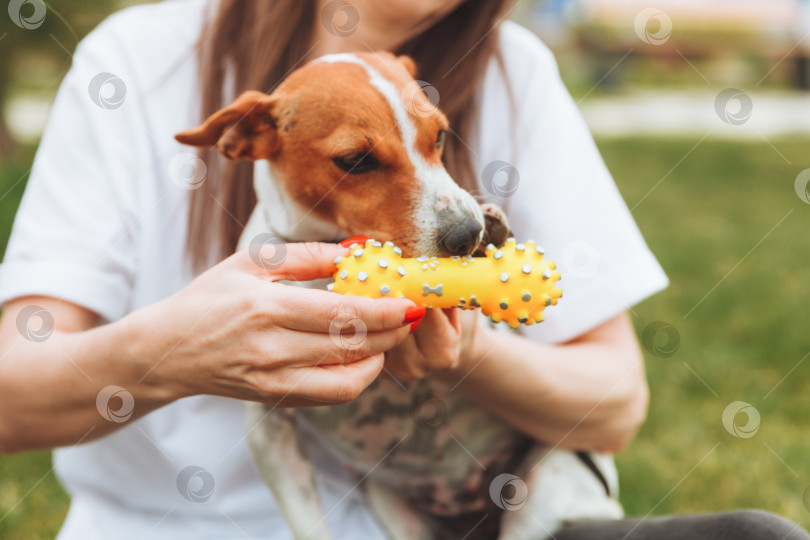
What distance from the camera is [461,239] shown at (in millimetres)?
1569

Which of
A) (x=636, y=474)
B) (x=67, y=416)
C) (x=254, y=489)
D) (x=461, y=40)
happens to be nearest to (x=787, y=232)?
(x=636, y=474)

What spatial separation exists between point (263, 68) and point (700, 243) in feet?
14.6

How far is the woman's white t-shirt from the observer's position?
1977 mm

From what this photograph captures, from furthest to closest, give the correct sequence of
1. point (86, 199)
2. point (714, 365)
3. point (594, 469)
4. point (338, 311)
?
point (714, 365) < point (594, 469) < point (86, 199) < point (338, 311)

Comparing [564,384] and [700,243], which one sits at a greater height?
[564,384]

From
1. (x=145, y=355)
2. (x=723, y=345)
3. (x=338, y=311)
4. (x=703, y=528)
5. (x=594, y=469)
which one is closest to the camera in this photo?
(x=338, y=311)

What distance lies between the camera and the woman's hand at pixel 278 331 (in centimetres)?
141

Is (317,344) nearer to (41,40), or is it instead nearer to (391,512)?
(391,512)

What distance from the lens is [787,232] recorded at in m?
6.18

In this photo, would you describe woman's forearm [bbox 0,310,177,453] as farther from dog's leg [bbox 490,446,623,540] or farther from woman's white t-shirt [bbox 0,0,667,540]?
dog's leg [bbox 490,446,623,540]

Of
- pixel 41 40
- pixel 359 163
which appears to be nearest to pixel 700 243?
pixel 359 163

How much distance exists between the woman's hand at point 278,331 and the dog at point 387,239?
24 centimetres

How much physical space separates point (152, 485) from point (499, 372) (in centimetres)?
88

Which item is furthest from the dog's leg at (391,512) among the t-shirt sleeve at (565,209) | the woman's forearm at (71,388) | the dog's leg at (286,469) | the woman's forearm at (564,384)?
the woman's forearm at (71,388)
